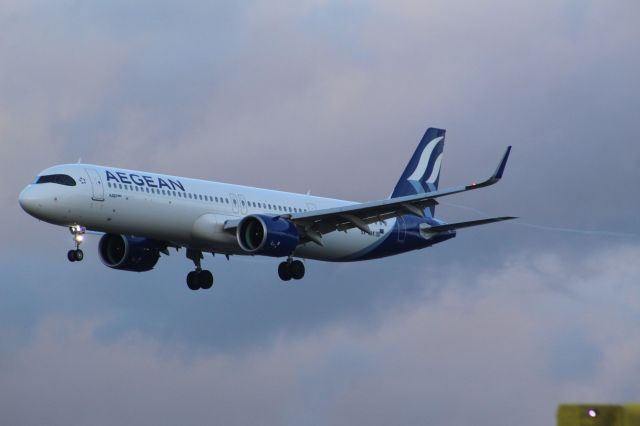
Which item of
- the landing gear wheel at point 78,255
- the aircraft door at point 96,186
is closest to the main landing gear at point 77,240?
the landing gear wheel at point 78,255

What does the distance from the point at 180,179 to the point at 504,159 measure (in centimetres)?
1578

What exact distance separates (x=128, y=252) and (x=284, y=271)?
779 centimetres

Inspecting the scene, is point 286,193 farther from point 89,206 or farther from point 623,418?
point 623,418

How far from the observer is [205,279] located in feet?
202

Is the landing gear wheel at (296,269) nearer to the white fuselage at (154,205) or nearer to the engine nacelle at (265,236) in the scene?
the white fuselage at (154,205)

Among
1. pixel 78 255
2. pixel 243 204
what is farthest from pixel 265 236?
pixel 78 255

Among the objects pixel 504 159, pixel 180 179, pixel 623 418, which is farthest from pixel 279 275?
pixel 623 418

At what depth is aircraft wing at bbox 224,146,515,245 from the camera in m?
54.0

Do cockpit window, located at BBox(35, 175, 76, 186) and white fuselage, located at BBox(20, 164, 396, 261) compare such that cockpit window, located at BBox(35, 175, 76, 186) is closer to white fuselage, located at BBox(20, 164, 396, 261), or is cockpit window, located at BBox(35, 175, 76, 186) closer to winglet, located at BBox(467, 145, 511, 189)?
white fuselage, located at BBox(20, 164, 396, 261)

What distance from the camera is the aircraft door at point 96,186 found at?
49.8 m

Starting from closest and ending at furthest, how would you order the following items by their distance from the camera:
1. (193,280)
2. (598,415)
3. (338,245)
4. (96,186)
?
(598,415) → (96,186) → (338,245) → (193,280)

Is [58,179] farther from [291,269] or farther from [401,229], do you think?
[401,229]

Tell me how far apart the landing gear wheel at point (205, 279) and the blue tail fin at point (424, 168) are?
12.4 meters

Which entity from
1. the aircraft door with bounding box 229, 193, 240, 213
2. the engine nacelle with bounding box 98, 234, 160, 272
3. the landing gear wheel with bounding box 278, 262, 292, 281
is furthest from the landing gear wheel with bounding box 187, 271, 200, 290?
the aircraft door with bounding box 229, 193, 240, 213
